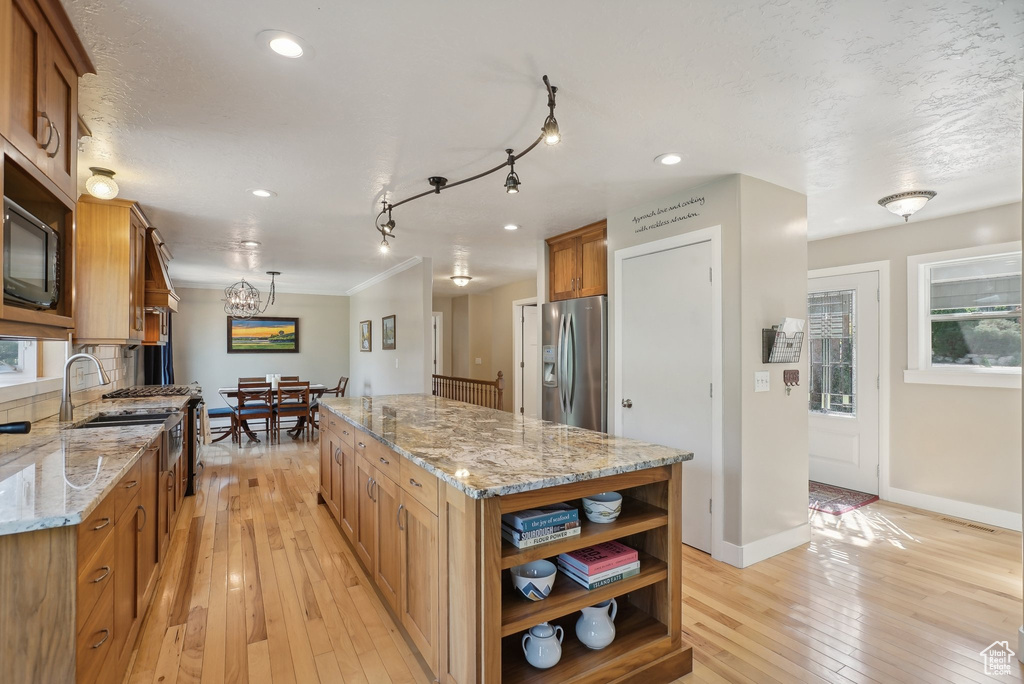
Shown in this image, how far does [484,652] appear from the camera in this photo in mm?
1545

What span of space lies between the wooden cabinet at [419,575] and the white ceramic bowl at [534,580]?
30 centimetres

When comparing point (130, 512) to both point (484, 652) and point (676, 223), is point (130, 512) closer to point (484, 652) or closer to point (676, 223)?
point (484, 652)

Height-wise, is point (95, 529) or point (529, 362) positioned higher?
point (529, 362)

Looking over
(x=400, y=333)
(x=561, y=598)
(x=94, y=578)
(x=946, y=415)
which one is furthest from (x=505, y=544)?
(x=400, y=333)

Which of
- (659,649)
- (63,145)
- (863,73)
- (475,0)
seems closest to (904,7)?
(863,73)

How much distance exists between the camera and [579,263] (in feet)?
14.4

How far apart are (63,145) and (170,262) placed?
5129mm

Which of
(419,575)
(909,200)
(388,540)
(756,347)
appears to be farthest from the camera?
(909,200)

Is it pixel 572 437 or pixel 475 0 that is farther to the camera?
pixel 572 437

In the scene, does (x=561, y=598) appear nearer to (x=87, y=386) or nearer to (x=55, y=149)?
(x=55, y=149)

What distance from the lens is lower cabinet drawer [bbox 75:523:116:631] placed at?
1359mm

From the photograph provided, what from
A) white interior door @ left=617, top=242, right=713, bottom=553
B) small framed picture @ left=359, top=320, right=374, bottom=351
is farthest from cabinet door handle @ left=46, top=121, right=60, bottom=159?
small framed picture @ left=359, top=320, right=374, bottom=351

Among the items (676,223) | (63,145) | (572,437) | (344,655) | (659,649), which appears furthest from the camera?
(676,223)

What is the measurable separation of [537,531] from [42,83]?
213 centimetres
